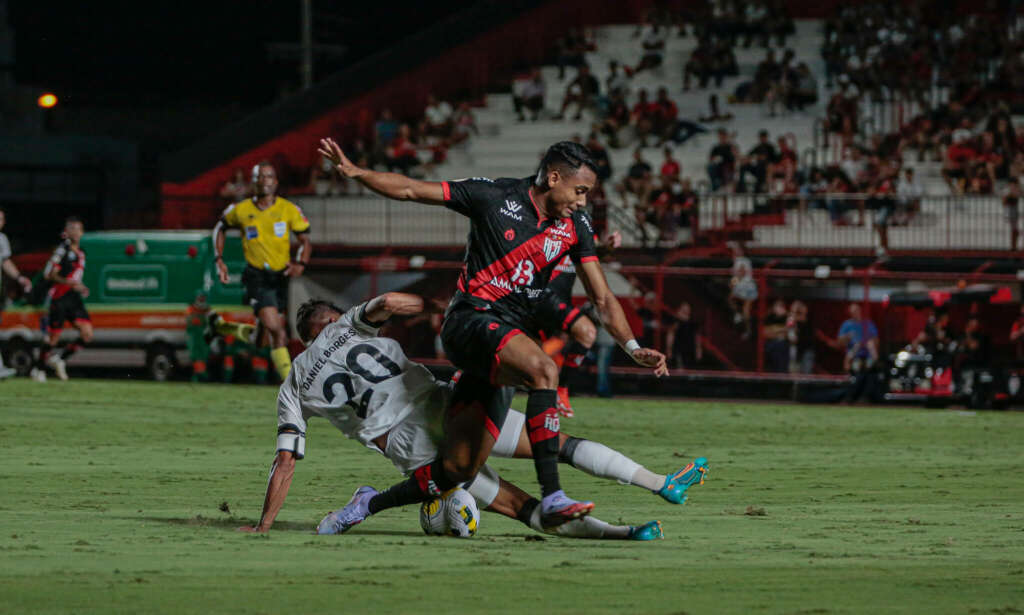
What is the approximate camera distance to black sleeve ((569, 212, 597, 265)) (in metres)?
9.30

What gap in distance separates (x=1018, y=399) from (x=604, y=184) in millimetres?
10504

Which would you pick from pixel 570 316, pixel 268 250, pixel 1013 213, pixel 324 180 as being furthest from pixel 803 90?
pixel 570 316

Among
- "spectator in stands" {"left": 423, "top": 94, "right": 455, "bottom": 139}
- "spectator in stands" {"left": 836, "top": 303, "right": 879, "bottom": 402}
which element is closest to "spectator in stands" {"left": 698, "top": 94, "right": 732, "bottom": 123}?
"spectator in stands" {"left": 423, "top": 94, "right": 455, "bottom": 139}

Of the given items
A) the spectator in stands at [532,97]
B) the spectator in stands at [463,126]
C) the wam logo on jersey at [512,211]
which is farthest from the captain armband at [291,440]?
the spectator in stands at [532,97]

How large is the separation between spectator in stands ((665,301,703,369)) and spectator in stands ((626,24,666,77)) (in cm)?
1042

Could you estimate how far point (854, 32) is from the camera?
34188 mm

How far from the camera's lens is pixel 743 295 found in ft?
86.6

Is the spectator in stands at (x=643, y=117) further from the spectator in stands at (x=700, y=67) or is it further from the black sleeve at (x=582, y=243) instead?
the black sleeve at (x=582, y=243)

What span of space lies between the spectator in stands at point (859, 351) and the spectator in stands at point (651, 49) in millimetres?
11230

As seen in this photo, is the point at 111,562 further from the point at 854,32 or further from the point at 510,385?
the point at 854,32

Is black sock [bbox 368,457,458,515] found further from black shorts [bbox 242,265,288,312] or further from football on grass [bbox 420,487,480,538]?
black shorts [bbox 242,265,288,312]

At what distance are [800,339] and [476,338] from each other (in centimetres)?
1821

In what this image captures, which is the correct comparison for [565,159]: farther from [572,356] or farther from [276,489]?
[572,356]

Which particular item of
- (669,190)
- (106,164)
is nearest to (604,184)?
(669,190)
